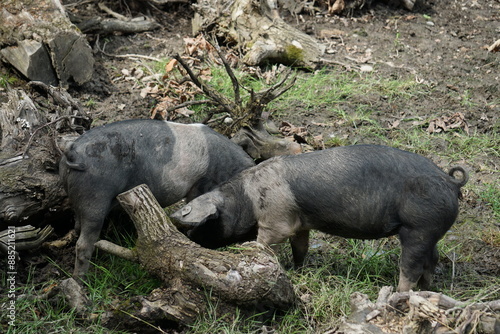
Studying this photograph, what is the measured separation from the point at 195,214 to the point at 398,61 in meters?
5.46

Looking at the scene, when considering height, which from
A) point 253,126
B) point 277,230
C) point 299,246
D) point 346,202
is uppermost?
point 346,202

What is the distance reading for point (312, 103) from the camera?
809cm

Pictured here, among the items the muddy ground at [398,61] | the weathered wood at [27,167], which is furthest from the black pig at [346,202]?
the weathered wood at [27,167]

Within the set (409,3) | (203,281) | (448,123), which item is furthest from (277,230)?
(409,3)

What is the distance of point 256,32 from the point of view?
29.9 feet

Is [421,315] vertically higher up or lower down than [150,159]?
higher up

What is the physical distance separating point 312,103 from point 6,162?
4095 mm

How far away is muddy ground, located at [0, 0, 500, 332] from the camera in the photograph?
25.2ft

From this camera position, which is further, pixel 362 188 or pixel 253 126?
pixel 253 126

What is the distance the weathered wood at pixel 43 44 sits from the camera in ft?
24.6

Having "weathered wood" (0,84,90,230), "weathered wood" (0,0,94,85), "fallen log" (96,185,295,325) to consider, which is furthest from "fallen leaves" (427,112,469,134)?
"weathered wood" (0,0,94,85)

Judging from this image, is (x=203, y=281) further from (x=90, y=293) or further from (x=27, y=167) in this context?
(x=27, y=167)

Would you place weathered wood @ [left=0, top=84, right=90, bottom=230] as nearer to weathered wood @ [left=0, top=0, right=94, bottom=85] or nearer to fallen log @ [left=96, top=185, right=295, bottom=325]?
fallen log @ [left=96, top=185, right=295, bottom=325]

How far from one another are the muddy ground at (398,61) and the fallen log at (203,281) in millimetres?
2180
